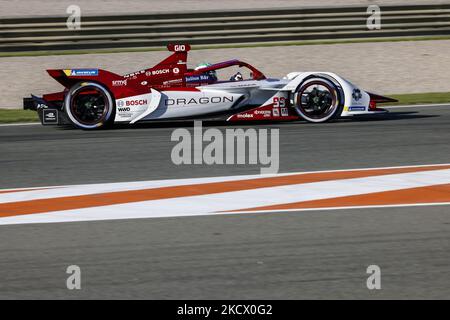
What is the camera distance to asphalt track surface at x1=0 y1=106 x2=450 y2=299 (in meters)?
5.36

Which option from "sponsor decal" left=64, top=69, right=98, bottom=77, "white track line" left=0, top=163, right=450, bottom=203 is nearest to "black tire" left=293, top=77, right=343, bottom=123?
"sponsor decal" left=64, top=69, right=98, bottom=77

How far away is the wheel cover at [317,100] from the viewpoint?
1229 centimetres

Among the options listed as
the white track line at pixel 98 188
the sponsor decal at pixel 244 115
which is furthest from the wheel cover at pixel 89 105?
the white track line at pixel 98 188

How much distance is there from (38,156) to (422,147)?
13.9 ft

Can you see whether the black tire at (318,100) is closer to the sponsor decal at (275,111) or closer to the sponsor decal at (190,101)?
the sponsor decal at (275,111)

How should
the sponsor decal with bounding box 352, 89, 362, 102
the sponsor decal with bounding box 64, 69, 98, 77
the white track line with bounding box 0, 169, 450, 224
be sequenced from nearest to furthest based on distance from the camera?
the white track line with bounding box 0, 169, 450, 224 → the sponsor decal with bounding box 64, 69, 98, 77 → the sponsor decal with bounding box 352, 89, 362, 102

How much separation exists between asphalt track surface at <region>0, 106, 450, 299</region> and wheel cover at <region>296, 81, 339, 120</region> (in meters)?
2.71

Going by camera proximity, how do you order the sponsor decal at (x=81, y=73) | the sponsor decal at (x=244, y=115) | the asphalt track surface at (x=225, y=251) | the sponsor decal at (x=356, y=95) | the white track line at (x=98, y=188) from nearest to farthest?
the asphalt track surface at (x=225, y=251) < the white track line at (x=98, y=188) < the sponsor decal at (x=81, y=73) < the sponsor decal at (x=244, y=115) < the sponsor decal at (x=356, y=95)

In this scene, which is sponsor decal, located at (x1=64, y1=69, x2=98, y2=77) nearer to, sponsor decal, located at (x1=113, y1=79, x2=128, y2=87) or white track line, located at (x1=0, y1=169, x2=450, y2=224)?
sponsor decal, located at (x1=113, y1=79, x2=128, y2=87)

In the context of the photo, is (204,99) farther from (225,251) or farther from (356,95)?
(225,251)

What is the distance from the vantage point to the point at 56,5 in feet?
78.7

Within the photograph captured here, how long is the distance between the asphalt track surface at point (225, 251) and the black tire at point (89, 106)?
251 cm

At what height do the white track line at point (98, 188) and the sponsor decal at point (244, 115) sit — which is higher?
the sponsor decal at point (244, 115)

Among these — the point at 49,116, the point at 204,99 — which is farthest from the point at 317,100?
the point at 49,116
